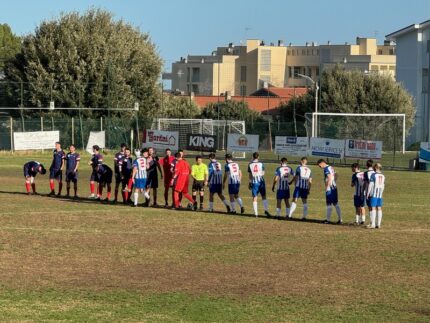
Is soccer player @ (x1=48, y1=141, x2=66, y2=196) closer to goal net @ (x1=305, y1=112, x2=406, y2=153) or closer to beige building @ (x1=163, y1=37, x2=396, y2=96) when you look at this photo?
goal net @ (x1=305, y1=112, x2=406, y2=153)

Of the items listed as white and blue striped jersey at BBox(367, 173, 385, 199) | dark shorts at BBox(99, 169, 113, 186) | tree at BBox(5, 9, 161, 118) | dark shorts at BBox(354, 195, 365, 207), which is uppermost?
tree at BBox(5, 9, 161, 118)

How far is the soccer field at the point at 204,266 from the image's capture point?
15.9 metres

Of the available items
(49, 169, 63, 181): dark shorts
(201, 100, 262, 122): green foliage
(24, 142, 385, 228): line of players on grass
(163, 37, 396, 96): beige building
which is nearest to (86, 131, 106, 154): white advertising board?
(24, 142, 385, 228): line of players on grass

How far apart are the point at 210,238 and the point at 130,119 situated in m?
50.0

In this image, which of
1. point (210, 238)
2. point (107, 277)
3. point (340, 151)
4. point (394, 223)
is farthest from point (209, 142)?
point (107, 277)

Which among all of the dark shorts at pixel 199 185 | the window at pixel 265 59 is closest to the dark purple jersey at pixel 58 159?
the dark shorts at pixel 199 185

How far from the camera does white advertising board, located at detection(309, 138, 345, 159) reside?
58.9m

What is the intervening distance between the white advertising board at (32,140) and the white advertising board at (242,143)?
12.0m

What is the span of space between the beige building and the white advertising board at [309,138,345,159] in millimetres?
88123

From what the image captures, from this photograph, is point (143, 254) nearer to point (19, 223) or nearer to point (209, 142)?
point (19, 223)

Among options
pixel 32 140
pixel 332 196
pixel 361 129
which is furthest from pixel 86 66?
pixel 332 196

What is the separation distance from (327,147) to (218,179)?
29.7 meters

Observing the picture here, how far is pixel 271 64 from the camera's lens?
156m

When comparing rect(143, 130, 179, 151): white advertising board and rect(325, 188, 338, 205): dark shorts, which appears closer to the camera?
rect(325, 188, 338, 205): dark shorts
